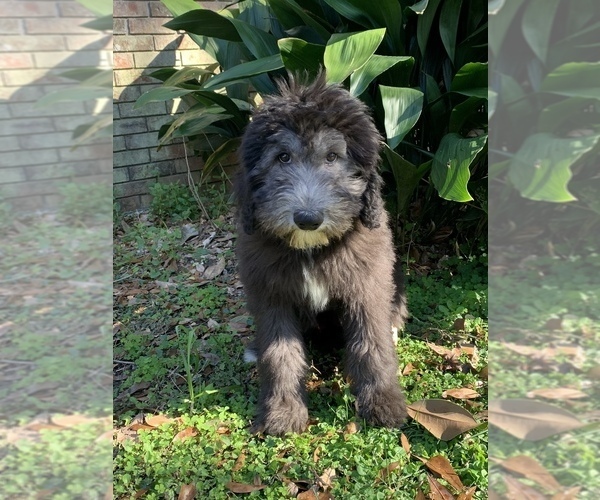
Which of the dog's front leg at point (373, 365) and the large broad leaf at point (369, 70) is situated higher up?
the large broad leaf at point (369, 70)

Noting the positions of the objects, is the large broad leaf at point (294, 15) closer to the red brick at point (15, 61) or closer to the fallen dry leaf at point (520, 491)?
the red brick at point (15, 61)

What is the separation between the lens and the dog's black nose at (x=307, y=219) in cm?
239

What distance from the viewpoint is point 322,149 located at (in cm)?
255

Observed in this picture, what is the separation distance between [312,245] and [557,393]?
1.69 metres

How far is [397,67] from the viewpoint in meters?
3.63

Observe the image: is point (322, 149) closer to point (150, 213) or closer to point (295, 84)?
point (295, 84)

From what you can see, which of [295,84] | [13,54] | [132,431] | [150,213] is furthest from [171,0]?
[13,54]

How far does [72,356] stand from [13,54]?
1.96 ft

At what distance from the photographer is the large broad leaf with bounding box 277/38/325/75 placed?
3.33 m

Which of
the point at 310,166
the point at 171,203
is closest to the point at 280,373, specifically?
the point at 310,166

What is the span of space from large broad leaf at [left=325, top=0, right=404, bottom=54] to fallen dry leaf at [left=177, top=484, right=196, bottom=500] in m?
3.00

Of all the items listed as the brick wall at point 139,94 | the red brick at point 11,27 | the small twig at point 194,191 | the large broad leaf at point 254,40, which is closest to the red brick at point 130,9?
the brick wall at point 139,94

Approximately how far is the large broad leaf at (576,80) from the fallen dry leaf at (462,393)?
7.44 feet

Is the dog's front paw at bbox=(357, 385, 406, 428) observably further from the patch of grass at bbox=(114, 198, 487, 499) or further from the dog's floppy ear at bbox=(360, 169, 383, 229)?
the dog's floppy ear at bbox=(360, 169, 383, 229)
